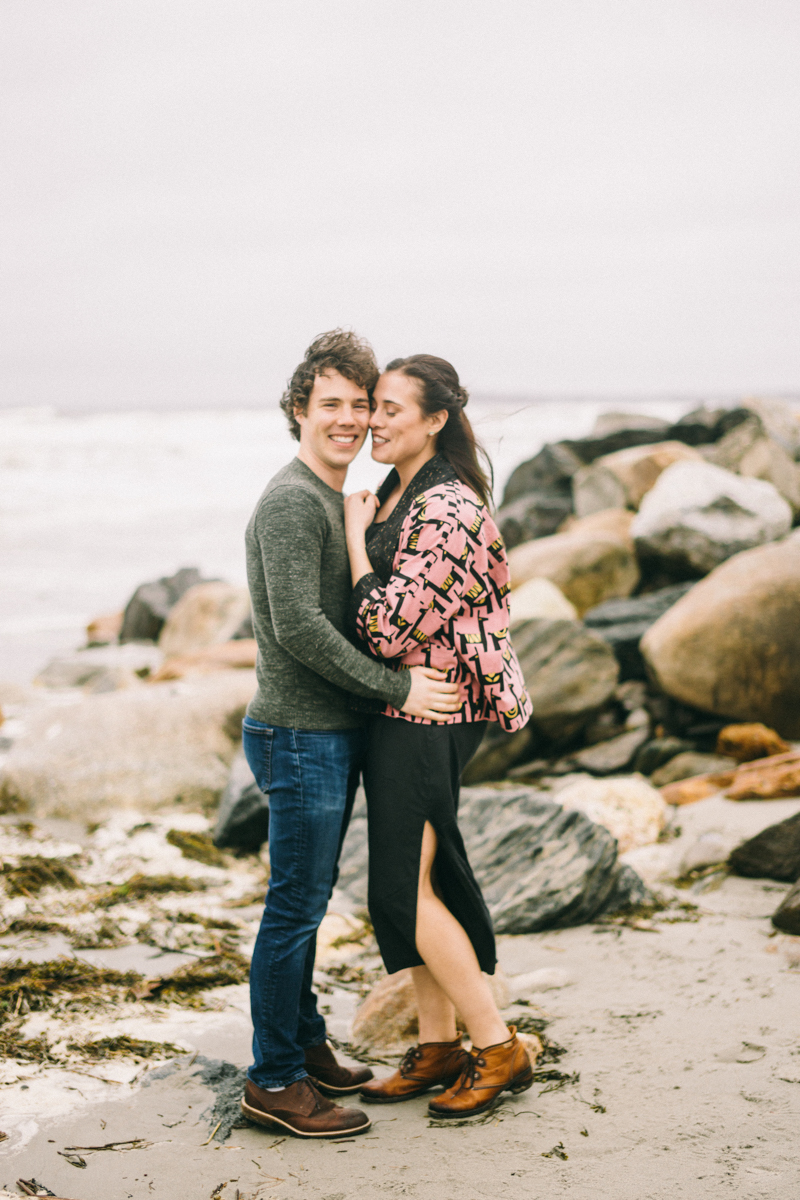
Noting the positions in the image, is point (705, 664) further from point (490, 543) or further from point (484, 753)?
point (490, 543)

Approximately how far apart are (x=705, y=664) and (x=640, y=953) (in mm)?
3241

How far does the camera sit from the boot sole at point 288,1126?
2896 mm

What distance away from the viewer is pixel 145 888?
201 inches

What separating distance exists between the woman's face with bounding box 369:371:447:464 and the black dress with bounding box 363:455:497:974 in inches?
5.8

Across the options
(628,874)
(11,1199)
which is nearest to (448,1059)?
(11,1199)

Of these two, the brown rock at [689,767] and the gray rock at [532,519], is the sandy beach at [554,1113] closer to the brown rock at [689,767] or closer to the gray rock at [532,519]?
the brown rock at [689,767]

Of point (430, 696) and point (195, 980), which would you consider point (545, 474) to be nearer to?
point (195, 980)

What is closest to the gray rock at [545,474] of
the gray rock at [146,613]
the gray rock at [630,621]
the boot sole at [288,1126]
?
the gray rock at [146,613]

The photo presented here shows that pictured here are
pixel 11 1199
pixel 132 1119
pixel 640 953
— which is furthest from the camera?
pixel 640 953

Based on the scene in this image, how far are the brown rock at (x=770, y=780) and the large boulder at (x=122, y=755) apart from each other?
3412 mm

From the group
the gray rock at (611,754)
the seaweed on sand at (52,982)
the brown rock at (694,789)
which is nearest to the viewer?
the seaweed on sand at (52,982)

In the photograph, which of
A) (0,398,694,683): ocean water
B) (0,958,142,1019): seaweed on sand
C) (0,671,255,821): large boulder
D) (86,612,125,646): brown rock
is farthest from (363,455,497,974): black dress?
(86,612,125,646): brown rock

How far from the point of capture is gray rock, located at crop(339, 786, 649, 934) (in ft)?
14.6

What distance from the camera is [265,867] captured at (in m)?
5.63
